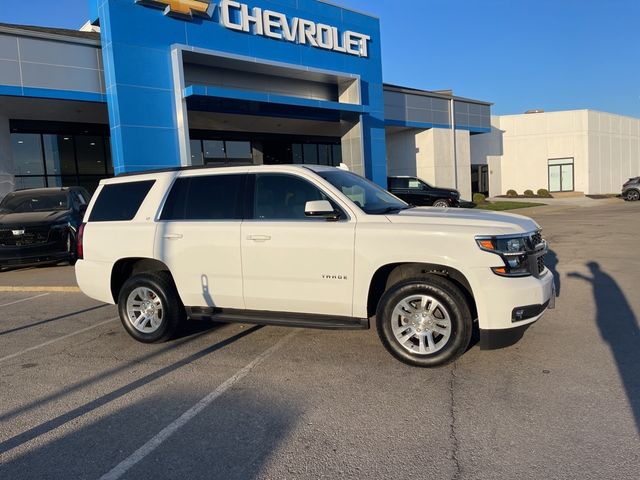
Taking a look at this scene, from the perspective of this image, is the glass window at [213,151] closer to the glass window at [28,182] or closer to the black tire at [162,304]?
Result: the glass window at [28,182]

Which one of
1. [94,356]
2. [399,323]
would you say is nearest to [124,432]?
[94,356]

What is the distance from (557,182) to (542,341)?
38.4 metres

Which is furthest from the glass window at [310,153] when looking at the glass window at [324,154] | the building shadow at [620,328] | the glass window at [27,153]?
the building shadow at [620,328]

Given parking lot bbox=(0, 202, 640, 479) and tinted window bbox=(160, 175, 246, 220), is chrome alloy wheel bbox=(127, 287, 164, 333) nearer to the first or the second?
parking lot bbox=(0, 202, 640, 479)

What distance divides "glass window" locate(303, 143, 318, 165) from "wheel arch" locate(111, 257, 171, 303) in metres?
23.8

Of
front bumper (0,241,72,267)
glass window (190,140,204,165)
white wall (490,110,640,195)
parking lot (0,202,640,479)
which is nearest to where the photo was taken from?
parking lot (0,202,640,479)

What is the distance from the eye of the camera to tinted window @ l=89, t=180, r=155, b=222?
5.79 meters

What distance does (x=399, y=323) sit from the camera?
4543 millimetres

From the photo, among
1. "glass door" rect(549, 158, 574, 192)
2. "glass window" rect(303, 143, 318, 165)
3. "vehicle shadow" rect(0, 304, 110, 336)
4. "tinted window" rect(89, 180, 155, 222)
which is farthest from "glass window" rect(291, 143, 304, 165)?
"tinted window" rect(89, 180, 155, 222)

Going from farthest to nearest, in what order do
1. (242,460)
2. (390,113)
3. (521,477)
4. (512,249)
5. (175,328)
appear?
(390,113), (175,328), (512,249), (242,460), (521,477)

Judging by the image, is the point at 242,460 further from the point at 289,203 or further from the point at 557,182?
the point at 557,182

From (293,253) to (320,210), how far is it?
55cm

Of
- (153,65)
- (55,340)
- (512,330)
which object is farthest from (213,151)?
(512,330)

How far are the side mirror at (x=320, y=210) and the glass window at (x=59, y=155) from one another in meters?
19.3
